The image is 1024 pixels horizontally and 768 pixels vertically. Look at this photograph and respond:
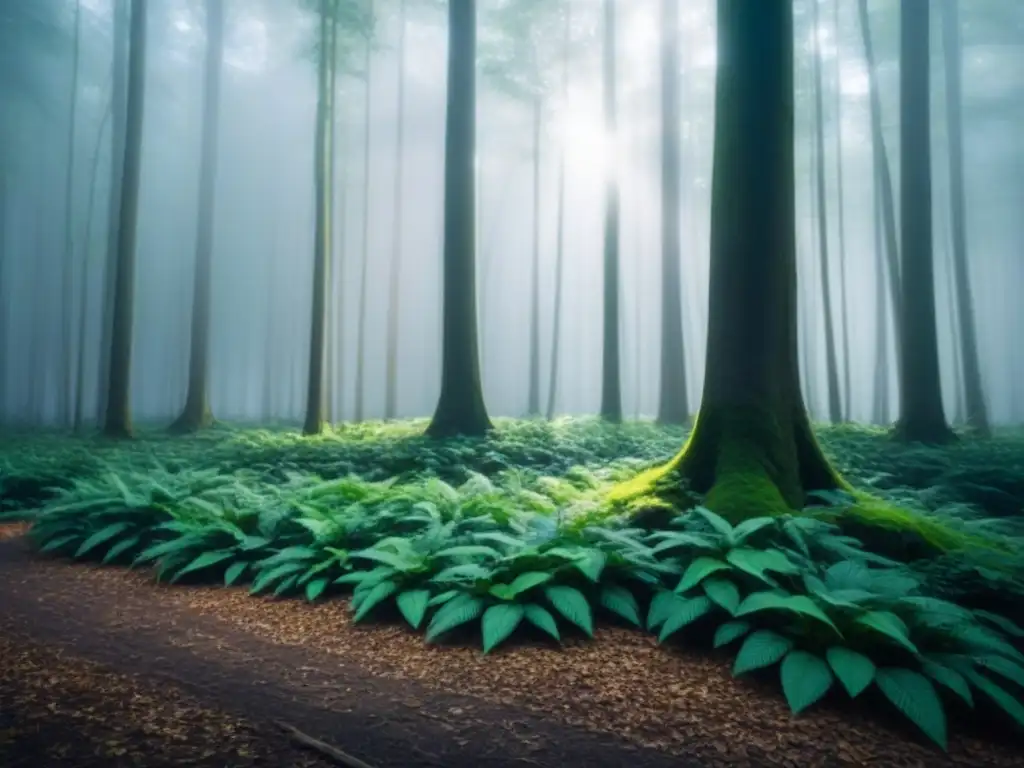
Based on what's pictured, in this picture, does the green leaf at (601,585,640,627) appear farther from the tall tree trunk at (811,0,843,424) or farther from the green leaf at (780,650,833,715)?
the tall tree trunk at (811,0,843,424)

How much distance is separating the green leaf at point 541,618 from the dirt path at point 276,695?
0.71m

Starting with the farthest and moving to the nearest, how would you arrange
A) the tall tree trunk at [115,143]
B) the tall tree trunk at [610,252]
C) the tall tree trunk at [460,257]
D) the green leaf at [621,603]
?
the tall tree trunk at [115,143]
the tall tree trunk at [610,252]
the tall tree trunk at [460,257]
the green leaf at [621,603]

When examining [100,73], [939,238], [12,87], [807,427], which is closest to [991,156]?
[939,238]

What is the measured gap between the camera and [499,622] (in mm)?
3830

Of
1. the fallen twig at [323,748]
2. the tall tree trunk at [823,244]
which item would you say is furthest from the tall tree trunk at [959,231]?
the fallen twig at [323,748]

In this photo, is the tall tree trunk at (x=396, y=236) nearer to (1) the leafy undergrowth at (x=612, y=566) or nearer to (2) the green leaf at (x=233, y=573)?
(1) the leafy undergrowth at (x=612, y=566)

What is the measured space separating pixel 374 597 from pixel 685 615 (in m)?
2.28

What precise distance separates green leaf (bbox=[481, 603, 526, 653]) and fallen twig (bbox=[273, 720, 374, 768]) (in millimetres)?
1154

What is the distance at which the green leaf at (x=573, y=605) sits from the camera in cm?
377

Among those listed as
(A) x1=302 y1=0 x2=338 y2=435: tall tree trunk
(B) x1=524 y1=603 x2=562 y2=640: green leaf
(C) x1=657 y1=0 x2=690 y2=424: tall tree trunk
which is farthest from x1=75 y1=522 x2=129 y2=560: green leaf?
(C) x1=657 y1=0 x2=690 y2=424: tall tree trunk

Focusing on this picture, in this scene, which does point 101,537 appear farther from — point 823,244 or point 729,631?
point 823,244

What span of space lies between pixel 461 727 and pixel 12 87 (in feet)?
115

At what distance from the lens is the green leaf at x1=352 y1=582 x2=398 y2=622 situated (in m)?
4.32

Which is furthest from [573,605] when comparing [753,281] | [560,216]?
[560,216]
